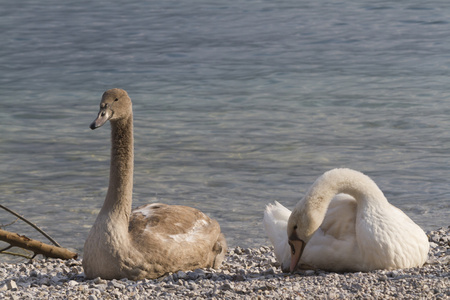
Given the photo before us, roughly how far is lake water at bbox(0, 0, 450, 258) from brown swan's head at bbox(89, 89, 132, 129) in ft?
9.02

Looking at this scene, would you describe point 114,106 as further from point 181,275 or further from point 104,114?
point 181,275

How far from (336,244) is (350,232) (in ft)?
0.55

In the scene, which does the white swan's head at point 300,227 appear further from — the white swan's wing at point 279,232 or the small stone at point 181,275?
the small stone at point 181,275

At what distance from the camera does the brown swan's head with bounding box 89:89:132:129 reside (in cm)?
619

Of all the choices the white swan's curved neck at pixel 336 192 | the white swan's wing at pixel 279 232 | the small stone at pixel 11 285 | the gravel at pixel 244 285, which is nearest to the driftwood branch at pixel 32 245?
the gravel at pixel 244 285

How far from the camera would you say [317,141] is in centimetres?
1305

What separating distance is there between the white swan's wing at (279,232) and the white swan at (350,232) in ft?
0.13

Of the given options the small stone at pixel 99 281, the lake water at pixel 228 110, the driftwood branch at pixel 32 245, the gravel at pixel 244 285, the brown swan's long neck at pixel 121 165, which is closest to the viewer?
the gravel at pixel 244 285

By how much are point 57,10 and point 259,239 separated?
26.5m

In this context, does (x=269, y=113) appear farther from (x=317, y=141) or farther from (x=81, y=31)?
(x=81, y=31)

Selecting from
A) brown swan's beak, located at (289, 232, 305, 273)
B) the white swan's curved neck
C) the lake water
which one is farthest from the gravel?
the lake water

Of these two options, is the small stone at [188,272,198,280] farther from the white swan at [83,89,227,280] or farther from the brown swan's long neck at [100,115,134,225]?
the brown swan's long neck at [100,115,134,225]

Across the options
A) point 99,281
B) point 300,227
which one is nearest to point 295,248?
point 300,227

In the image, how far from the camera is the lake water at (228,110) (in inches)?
410
